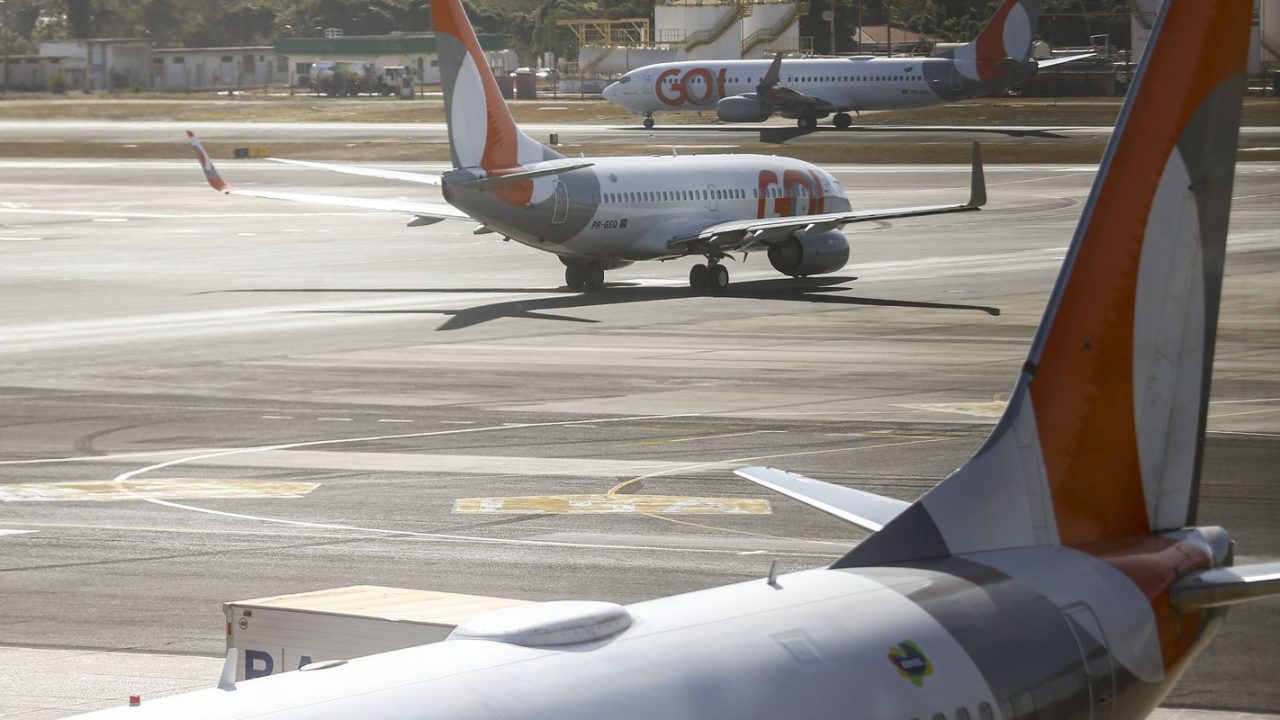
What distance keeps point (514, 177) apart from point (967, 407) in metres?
20.2

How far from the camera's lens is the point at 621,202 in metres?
54.1

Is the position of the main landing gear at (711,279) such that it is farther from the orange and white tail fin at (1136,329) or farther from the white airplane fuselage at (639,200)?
the orange and white tail fin at (1136,329)

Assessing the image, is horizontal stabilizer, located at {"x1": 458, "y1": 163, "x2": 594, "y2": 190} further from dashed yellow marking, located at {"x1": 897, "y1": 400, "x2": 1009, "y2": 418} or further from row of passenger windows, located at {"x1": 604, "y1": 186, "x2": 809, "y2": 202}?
dashed yellow marking, located at {"x1": 897, "y1": 400, "x2": 1009, "y2": 418}

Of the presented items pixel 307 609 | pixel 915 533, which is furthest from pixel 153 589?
pixel 915 533

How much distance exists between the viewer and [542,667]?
8.55 m

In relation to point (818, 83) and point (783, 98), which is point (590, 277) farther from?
point (818, 83)

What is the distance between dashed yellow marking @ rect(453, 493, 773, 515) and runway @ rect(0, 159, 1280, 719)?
0.39 feet

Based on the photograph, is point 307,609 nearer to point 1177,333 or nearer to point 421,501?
point 1177,333

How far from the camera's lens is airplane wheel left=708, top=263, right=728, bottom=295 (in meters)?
54.4

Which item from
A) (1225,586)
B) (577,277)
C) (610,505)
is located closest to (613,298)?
(577,277)

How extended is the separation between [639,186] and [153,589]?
34.5m

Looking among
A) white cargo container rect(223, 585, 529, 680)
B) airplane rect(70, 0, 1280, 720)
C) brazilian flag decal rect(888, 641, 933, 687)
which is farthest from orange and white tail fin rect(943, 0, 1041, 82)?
brazilian flag decal rect(888, 641, 933, 687)

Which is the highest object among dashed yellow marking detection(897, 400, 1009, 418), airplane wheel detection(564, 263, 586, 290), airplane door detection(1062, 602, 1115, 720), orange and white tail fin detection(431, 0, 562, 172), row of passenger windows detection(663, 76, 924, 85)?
orange and white tail fin detection(431, 0, 562, 172)

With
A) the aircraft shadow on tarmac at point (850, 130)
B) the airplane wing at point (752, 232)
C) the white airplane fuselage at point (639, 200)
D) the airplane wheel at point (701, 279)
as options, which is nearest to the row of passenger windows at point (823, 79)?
the aircraft shadow on tarmac at point (850, 130)
